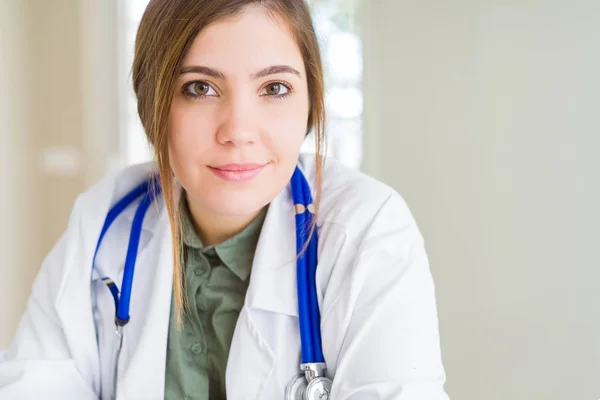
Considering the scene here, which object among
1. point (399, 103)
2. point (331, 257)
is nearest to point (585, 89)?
point (399, 103)

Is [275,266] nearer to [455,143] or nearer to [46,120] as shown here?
[455,143]

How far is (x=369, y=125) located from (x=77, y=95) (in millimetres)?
977

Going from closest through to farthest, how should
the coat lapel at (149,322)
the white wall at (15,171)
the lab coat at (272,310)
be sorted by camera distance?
the lab coat at (272,310)
the coat lapel at (149,322)
the white wall at (15,171)

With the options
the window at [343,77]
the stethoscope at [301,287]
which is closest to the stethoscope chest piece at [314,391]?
the stethoscope at [301,287]

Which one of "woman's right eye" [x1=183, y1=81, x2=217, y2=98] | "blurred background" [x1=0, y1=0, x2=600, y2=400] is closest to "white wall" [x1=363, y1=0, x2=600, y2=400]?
"blurred background" [x1=0, y1=0, x2=600, y2=400]

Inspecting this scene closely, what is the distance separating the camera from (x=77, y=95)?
2016mm

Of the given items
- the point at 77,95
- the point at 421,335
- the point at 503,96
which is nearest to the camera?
the point at 421,335

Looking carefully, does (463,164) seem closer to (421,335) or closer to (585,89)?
(585,89)

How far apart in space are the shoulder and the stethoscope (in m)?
0.04

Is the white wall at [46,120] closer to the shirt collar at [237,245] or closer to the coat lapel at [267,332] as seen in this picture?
the shirt collar at [237,245]

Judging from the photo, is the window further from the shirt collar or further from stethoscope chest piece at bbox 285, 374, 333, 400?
stethoscope chest piece at bbox 285, 374, 333, 400

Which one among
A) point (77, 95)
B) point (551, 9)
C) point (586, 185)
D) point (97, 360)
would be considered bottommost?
point (97, 360)

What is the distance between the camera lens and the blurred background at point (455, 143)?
4.64ft

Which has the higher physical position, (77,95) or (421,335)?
(77,95)
